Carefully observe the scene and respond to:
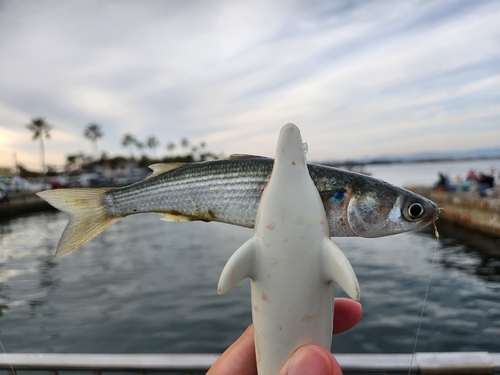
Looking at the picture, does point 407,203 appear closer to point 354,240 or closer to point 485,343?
point 485,343

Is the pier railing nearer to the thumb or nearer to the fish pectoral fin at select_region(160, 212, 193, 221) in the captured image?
the fish pectoral fin at select_region(160, 212, 193, 221)

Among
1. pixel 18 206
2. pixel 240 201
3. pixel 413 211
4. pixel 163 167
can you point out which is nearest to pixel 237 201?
pixel 240 201

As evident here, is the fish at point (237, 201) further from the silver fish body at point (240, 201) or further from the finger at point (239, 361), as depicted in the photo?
the finger at point (239, 361)

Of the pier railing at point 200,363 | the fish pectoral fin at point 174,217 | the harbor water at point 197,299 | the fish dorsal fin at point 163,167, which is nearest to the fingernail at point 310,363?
the fish pectoral fin at point 174,217

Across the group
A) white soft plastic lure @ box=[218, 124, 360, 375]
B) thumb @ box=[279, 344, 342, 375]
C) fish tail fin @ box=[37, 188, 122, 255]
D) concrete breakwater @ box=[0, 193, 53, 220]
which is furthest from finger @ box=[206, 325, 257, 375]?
concrete breakwater @ box=[0, 193, 53, 220]

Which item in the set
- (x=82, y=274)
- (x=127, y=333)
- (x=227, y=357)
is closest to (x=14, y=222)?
(x=82, y=274)

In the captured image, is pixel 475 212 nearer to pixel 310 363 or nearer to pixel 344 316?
pixel 344 316

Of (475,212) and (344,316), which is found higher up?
(344,316)
